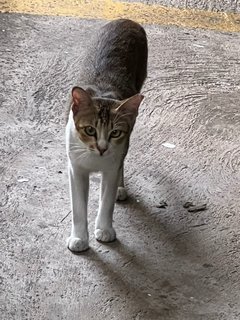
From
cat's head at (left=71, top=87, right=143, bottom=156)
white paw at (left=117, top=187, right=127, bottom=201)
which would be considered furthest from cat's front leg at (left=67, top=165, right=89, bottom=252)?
white paw at (left=117, top=187, right=127, bottom=201)

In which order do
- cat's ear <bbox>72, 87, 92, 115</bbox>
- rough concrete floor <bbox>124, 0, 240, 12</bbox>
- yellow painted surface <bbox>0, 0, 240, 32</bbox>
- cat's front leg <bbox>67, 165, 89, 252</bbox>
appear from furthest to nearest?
1. rough concrete floor <bbox>124, 0, 240, 12</bbox>
2. yellow painted surface <bbox>0, 0, 240, 32</bbox>
3. cat's front leg <bbox>67, 165, 89, 252</bbox>
4. cat's ear <bbox>72, 87, 92, 115</bbox>

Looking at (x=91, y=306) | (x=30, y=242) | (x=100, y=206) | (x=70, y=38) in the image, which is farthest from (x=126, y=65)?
(x=70, y=38)

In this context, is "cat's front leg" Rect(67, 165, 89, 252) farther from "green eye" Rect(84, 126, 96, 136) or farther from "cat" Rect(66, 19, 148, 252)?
"green eye" Rect(84, 126, 96, 136)

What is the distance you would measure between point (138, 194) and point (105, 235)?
0.41 m

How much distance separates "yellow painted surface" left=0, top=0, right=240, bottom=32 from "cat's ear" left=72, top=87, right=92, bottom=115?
9.08 ft

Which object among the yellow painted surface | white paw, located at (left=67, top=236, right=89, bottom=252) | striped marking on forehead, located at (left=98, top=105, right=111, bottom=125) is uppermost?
striped marking on forehead, located at (left=98, top=105, right=111, bottom=125)

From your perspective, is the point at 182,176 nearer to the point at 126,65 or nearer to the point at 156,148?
the point at 156,148

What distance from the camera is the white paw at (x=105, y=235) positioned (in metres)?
3.17

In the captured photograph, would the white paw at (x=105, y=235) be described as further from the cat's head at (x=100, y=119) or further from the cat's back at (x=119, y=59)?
the cat's back at (x=119, y=59)

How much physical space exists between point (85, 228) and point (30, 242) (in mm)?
241

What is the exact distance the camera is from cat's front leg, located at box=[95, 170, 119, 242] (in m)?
3.08

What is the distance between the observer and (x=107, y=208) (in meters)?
3.14

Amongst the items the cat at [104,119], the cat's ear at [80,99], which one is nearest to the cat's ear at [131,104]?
the cat at [104,119]

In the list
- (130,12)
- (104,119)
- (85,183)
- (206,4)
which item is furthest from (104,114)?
(206,4)
